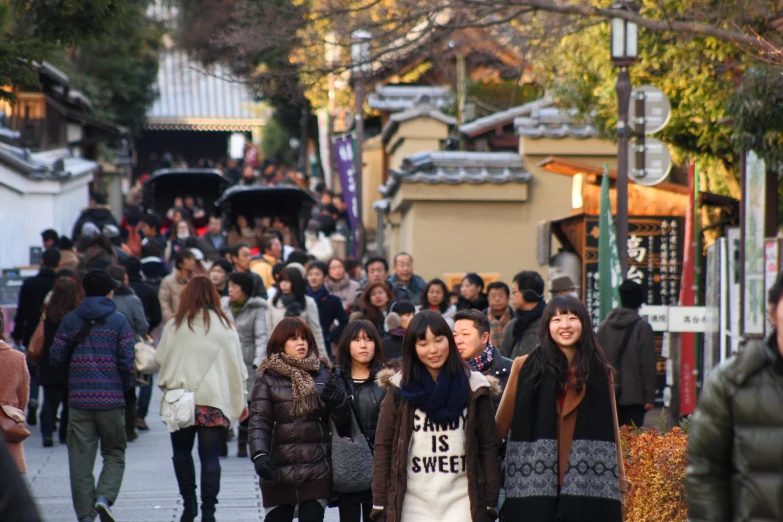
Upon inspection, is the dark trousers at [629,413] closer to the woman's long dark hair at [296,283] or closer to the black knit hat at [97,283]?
the woman's long dark hair at [296,283]

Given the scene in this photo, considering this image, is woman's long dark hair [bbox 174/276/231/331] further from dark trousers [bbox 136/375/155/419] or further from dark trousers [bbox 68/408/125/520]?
dark trousers [bbox 136/375/155/419]

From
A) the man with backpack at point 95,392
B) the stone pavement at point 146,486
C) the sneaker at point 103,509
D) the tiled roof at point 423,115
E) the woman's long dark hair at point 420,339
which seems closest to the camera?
the woman's long dark hair at point 420,339

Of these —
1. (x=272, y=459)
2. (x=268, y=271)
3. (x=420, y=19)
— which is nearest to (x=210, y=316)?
(x=272, y=459)

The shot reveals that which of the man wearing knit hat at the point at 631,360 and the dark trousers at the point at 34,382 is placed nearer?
the man wearing knit hat at the point at 631,360

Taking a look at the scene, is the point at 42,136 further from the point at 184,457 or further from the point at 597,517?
the point at 597,517

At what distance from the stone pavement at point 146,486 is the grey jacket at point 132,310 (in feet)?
3.97

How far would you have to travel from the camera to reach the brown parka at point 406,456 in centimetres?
596

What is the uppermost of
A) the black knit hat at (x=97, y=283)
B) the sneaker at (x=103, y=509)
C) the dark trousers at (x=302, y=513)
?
the black knit hat at (x=97, y=283)

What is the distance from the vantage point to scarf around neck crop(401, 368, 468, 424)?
19.7ft

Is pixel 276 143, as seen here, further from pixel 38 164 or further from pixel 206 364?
pixel 206 364

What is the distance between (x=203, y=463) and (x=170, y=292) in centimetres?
606

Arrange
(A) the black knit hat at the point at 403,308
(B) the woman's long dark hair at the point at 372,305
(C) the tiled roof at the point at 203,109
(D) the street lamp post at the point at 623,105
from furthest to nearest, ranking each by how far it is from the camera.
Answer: (C) the tiled roof at the point at 203,109, (D) the street lamp post at the point at 623,105, (B) the woman's long dark hair at the point at 372,305, (A) the black knit hat at the point at 403,308

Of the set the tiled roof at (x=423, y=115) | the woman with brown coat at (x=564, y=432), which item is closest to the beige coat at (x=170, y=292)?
the woman with brown coat at (x=564, y=432)

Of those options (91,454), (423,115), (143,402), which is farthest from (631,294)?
(423,115)
